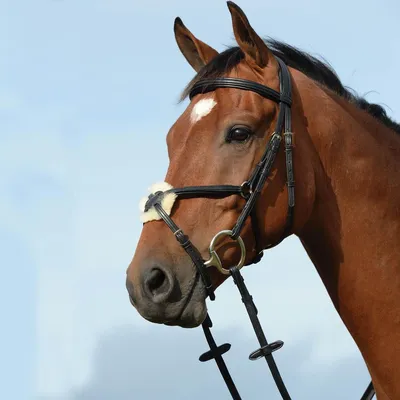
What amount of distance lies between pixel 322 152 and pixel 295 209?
0.60 metres

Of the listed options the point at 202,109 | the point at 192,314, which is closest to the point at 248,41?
the point at 202,109

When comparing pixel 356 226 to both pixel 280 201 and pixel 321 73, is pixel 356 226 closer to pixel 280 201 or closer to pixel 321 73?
pixel 280 201

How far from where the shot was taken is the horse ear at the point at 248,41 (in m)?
7.10

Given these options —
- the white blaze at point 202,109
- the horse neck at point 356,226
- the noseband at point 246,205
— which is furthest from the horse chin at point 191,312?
the white blaze at point 202,109

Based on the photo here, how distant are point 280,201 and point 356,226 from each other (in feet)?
2.37

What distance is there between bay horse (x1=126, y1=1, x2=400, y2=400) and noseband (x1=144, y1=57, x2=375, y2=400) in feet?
0.08

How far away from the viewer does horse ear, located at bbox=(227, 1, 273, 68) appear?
7105 millimetres

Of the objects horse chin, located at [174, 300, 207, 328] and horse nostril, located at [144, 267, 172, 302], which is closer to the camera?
horse nostril, located at [144, 267, 172, 302]

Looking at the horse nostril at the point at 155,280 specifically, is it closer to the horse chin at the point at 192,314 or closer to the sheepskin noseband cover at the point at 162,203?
the horse chin at the point at 192,314

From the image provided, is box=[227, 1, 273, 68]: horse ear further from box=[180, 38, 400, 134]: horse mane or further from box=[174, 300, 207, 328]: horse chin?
box=[174, 300, 207, 328]: horse chin

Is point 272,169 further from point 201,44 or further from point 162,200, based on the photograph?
point 201,44

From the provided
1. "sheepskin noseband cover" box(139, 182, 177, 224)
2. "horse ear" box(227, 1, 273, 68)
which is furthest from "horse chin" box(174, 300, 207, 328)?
"horse ear" box(227, 1, 273, 68)

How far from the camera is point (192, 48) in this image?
8227 mm

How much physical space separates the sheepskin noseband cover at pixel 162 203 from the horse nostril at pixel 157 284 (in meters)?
0.50
